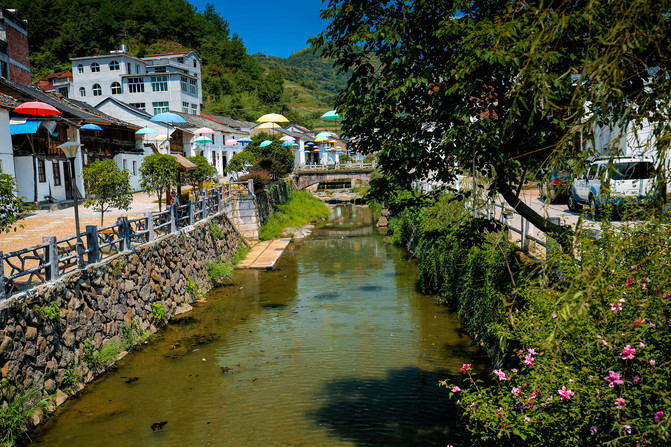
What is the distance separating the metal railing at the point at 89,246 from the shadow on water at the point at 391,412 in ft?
18.6

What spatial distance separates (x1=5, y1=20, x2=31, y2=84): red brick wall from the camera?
44406 mm

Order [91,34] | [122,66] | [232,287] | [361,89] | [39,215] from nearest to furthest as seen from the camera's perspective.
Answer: [361,89], [232,287], [39,215], [122,66], [91,34]

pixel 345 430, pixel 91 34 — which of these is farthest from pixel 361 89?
pixel 91 34

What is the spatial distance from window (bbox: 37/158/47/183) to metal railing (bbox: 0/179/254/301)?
8136mm

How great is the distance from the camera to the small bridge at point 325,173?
53688 mm

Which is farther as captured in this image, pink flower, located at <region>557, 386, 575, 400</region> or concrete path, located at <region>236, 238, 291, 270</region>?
concrete path, located at <region>236, 238, 291, 270</region>

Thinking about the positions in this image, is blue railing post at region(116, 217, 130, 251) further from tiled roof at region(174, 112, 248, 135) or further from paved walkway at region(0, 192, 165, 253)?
tiled roof at region(174, 112, 248, 135)

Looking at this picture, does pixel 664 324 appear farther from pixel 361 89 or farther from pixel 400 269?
pixel 400 269

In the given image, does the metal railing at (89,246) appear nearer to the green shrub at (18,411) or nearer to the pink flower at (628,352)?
the green shrub at (18,411)

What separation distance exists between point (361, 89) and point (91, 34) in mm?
89258

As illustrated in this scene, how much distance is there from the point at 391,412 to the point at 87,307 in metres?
6.78

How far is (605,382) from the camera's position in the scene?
4980 mm

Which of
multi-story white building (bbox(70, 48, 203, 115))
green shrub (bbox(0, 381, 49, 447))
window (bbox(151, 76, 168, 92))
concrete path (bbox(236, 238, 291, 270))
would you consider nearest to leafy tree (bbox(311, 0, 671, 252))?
green shrub (bbox(0, 381, 49, 447))

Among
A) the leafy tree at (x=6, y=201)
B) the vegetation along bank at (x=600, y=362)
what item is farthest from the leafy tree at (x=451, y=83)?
the leafy tree at (x=6, y=201)
